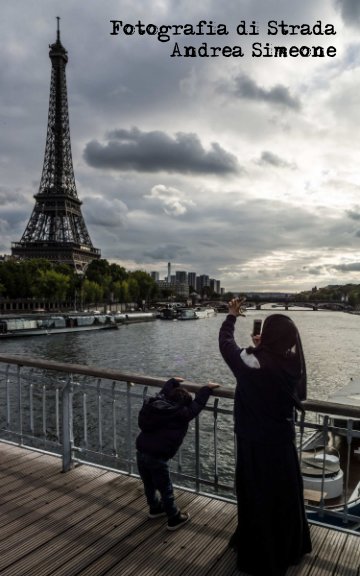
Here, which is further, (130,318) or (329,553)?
(130,318)

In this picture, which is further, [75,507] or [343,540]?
[75,507]

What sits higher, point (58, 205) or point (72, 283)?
point (58, 205)

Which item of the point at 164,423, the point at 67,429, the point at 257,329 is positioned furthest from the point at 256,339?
the point at 67,429

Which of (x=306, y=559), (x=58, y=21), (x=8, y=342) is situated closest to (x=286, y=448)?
(x=306, y=559)

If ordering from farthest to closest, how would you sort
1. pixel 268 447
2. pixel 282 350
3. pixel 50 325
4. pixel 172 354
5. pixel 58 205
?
A: pixel 58 205
pixel 50 325
pixel 172 354
pixel 268 447
pixel 282 350

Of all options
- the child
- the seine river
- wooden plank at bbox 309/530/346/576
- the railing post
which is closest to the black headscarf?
the child

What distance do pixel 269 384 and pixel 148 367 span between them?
1494 inches

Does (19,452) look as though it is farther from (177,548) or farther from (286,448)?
(286,448)

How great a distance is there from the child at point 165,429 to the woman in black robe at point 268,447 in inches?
27.3

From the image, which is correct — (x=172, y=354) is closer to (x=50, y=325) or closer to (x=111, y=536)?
(x=50, y=325)

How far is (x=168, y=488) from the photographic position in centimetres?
460

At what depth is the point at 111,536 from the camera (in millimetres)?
4586

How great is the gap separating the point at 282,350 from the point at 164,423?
4.95 ft

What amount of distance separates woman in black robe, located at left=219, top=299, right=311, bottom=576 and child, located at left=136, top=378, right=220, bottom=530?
2.28 feet
